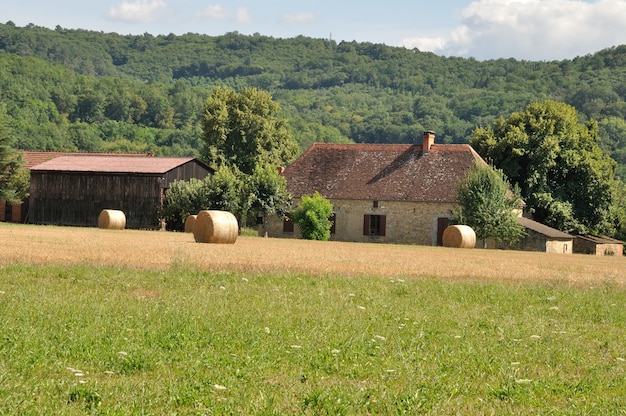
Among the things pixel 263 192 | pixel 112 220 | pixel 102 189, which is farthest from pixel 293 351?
pixel 102 189

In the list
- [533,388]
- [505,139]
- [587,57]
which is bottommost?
[533,388]

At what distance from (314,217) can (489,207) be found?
10.1 m

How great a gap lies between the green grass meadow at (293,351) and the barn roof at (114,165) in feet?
139

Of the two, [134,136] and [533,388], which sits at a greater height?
[134,136]

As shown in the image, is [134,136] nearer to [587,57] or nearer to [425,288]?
[587,57]

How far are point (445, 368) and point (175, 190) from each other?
157 feet

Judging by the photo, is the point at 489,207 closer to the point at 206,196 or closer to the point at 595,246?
the point at 595,246

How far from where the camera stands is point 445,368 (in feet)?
34.2

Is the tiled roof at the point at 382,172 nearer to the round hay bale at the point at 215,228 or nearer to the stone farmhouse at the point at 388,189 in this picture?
the stone farmhouse at the point at 388,189

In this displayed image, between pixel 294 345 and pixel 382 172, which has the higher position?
pixel 382 172

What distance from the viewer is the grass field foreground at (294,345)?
28.3 feet

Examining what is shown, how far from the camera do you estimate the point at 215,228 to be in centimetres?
3759

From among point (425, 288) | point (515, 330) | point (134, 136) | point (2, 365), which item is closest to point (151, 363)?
point (2, 365)

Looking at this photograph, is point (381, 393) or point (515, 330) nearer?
point (381, 393)
